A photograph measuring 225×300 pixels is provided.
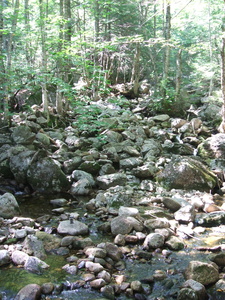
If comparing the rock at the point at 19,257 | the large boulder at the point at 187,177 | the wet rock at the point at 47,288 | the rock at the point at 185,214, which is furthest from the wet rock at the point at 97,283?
the large boulder at the point at 187,177

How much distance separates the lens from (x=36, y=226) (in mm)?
4945

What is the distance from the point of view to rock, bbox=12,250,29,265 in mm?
3682

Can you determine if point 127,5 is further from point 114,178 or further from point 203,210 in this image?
point 203,210

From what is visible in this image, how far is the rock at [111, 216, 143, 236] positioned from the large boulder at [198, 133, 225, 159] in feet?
19.2

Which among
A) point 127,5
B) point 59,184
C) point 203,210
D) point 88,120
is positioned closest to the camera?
point 203,210

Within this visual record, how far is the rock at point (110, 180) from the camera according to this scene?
7289 mm

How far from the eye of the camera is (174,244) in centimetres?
428

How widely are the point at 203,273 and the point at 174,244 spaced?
92 centimetres

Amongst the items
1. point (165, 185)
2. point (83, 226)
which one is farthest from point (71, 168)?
point (83, 226)

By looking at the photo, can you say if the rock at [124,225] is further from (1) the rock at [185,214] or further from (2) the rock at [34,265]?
(2) the rock at [34,265]

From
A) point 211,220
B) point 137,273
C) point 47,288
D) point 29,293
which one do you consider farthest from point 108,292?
point 211,220

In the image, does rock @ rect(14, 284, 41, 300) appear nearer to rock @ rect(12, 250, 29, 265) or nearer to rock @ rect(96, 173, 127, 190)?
rock @ rect(12, 250, 29, 265)

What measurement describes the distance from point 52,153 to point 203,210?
489cm

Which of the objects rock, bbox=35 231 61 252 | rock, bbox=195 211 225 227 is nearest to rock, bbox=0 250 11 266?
rock, bbox=35 231 61 252
